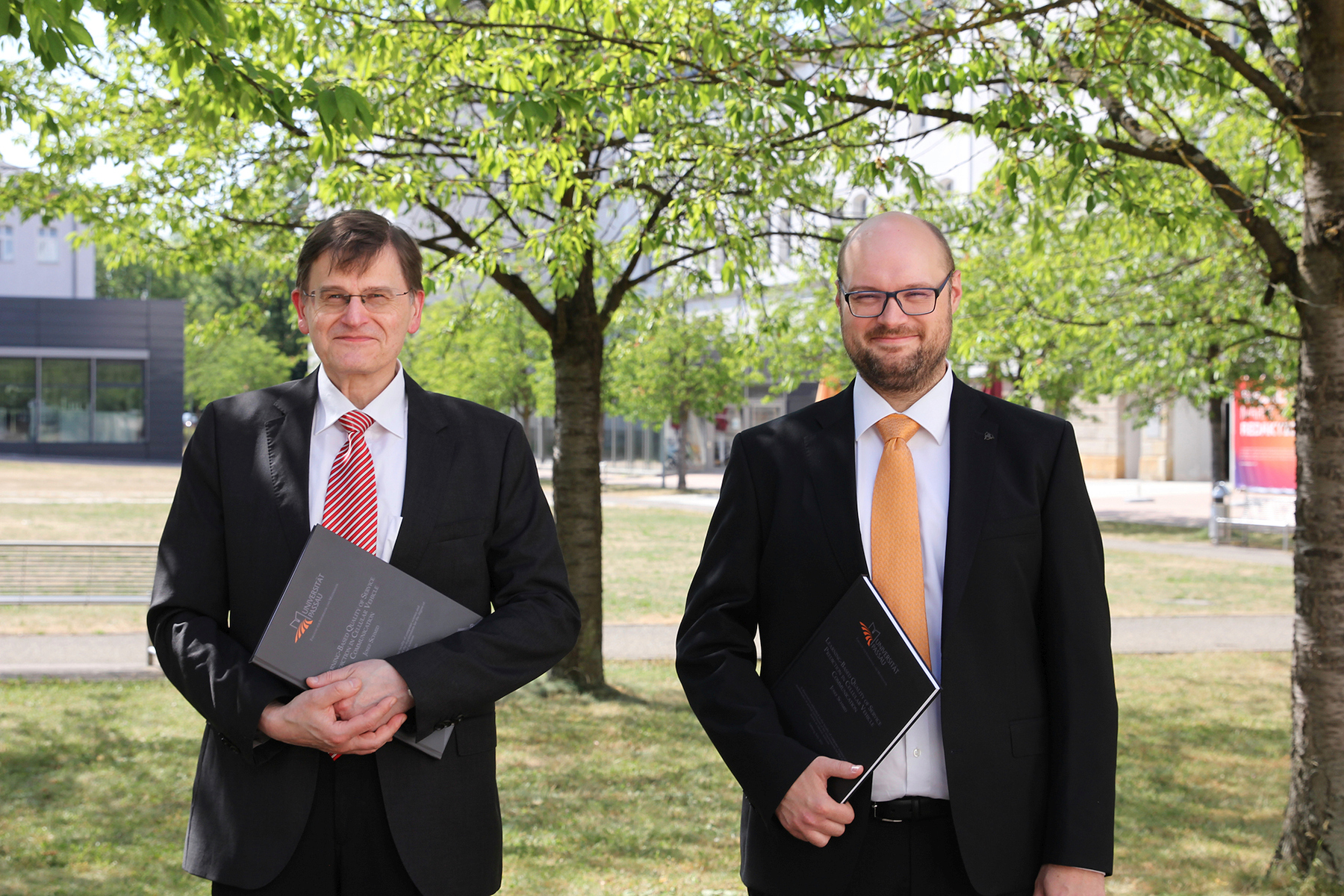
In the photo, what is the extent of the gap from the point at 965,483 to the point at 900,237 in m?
0.56

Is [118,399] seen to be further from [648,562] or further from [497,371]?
[648,562]

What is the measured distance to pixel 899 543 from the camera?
2488 mm

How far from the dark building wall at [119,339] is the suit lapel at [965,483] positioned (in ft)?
176

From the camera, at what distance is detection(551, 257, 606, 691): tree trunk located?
28.1 feet

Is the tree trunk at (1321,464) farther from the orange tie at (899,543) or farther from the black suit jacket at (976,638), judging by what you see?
the orange tie at (899,543)

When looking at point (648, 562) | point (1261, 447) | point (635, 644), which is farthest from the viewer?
point (1261, 447)

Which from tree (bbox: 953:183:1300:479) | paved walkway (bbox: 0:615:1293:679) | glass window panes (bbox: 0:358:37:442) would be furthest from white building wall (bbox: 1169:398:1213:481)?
glass window panes (bbox: 0:358:37:442)

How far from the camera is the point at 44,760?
6926 millimetres

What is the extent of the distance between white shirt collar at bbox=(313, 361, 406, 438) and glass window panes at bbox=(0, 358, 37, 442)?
5428 centimetres

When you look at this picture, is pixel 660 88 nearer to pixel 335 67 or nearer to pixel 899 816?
pixel 335 67

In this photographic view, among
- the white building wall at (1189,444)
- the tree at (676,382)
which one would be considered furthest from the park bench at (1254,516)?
the white building wall at (1189,444)

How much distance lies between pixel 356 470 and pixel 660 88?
3965mm

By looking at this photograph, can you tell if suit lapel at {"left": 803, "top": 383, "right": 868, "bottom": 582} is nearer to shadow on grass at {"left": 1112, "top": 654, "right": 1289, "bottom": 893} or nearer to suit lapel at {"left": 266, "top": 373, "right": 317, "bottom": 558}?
suit lapel at {"left": 266, "top": 373, "right": 317, "bottom": 558}

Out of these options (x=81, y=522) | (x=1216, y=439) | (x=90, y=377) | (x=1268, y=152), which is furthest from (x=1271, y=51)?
(x=90, y=377)
